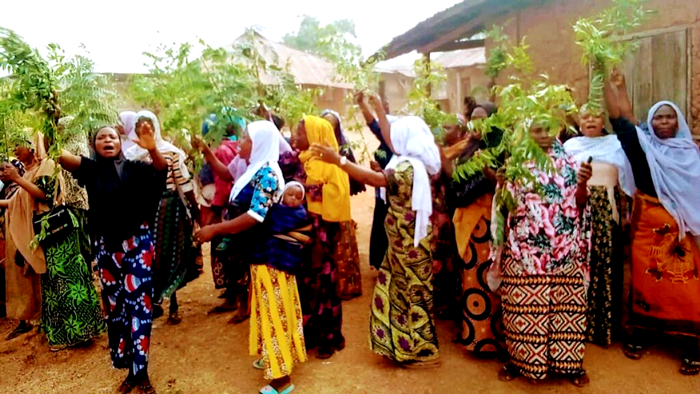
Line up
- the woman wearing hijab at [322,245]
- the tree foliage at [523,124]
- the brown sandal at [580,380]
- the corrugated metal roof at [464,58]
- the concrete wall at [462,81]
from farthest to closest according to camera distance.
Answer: the corrugated metal roof at [464,58] → the concrete wall at [462,81] → the woman wearing hijab at [322,245] → the brown sandal at [580,380] → the tree foliage at [523,124]

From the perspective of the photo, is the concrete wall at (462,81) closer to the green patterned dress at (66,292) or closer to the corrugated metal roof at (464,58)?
the corrugated metal roof at (464,58)

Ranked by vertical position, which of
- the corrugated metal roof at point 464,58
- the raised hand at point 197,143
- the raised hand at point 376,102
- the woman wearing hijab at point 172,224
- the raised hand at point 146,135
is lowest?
the woman wearing hijab at point 172,224

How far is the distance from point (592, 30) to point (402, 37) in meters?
4.35

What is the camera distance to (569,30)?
5.49 meters

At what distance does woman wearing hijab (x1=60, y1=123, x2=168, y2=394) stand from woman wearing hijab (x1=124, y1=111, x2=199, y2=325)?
3.37 ft

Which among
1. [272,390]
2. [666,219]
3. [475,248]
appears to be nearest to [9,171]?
[272,390]

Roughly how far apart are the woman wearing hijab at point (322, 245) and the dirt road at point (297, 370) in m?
0.30

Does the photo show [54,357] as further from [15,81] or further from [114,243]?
[15,81]

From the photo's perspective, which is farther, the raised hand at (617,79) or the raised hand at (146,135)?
the raised hand at (617,79)

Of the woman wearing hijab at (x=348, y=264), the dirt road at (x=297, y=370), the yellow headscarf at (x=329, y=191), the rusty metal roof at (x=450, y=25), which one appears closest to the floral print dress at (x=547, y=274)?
the dirt road at (x=297, y=370)

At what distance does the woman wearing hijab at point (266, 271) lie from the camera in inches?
133

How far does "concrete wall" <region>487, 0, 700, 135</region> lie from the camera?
4.66 meters

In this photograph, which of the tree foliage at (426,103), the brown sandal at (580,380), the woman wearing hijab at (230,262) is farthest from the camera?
the woman wearing hijab at (230,262)

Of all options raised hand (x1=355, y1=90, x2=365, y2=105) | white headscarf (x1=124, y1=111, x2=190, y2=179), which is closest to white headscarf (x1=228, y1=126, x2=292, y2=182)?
white headscarf (x1=124, y1=111, x2=190, y2=179)
